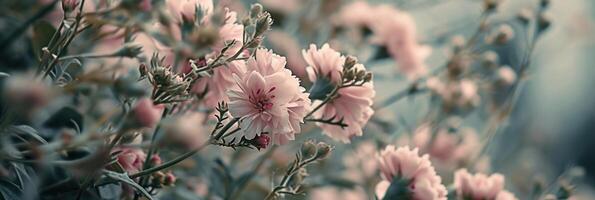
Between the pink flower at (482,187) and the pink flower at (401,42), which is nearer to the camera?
the pink flower at (482,187)

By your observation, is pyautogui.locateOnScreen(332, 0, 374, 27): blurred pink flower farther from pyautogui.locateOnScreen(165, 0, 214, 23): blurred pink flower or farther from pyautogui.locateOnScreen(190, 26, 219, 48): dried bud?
pyautogui.locateOnScreen(190, 26, 219, 48): dried bud

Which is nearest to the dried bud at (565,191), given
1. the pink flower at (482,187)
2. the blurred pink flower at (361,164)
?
the pink flower at (482,187)

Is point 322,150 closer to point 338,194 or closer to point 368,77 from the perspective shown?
point 368,77

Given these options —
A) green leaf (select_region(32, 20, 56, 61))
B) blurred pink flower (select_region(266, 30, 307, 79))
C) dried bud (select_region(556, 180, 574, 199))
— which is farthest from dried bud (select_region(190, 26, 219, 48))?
blurred pink flower (select_region(266, 30, 307, 79))

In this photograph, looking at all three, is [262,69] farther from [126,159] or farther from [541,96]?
[541,96]

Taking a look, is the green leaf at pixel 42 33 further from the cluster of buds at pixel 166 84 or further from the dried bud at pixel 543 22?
the dried bud at pixel 543 22

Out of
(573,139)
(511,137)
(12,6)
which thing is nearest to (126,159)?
(12,6)

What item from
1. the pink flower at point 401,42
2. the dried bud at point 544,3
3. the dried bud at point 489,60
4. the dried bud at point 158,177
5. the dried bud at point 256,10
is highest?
the dried bud at point 544,3
